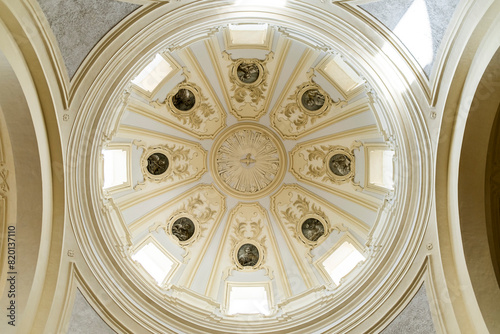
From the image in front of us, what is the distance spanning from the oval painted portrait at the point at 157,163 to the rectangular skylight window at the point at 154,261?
8.75 ft

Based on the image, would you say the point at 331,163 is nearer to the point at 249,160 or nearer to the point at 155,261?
the point at 249,160

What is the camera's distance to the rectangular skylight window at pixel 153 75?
13.4 m

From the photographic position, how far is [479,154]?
29.1ft

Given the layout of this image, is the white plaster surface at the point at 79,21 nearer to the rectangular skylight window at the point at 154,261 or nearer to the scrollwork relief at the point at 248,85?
the scrollwork relief at the point at 248,85

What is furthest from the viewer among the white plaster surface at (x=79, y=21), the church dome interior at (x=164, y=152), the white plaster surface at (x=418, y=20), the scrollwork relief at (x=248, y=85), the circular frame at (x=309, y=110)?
the circular frame at (x=309, y=110)

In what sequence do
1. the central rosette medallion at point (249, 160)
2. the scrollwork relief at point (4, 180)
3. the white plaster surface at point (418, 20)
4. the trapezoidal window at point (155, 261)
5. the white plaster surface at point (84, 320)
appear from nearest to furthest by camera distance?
the white plaster surface at point (418, 20), the scrollwork relief at point (4, 180), the white plaster surface at point (84, 320), the trapezoidal window at point (155, 261), the central rosette medallion at point (249, 160)

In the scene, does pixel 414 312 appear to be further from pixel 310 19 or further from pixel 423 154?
pixel 310 19

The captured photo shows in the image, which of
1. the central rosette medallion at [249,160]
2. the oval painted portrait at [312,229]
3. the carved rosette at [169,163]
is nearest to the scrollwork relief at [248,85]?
the central rosette medallion at [249,160]

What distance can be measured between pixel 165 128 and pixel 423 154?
9.35 metres

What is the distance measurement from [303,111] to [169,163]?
5403 mm

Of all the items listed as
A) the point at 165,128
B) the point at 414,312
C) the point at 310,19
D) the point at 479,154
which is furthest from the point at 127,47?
the point at 414,312

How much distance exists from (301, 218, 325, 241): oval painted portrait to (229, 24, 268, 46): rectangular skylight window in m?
6.69

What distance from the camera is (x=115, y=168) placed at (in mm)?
13711

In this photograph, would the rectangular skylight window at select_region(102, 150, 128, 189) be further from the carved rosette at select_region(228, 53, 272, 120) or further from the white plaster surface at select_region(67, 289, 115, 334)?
the carved rosette at select_region(228, 53, 272, 120)
